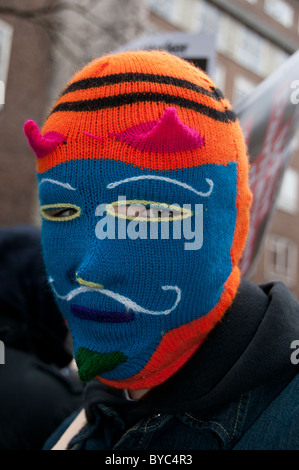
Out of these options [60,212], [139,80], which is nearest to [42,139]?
[60,212]

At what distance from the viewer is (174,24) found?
42.2ft

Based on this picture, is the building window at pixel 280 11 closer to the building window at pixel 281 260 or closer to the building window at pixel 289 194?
the building window at pixel 289 194

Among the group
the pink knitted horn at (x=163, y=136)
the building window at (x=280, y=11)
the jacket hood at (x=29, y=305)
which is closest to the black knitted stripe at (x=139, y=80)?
the pink knitted horn at (x=163, y=136)

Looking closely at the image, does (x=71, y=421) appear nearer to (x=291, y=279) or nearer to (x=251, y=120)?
(x=251, y=120)

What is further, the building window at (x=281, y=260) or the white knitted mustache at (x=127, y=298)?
the building window at (x=281, y=260)

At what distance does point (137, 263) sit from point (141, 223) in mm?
108

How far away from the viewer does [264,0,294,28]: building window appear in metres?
15.3

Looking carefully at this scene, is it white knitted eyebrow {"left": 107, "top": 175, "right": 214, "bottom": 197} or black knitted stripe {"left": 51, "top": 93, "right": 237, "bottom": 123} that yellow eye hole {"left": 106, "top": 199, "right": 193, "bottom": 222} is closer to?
white knitted eyebrow {"left": 107, "top": 175, "right": 214, "bottom": 197}

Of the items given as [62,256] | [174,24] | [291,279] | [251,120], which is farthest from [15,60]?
[291,279]

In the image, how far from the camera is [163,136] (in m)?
1.35

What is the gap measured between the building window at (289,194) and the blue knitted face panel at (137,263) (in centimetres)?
1358

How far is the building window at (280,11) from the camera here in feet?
50.1

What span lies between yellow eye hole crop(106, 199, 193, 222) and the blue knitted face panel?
1 cm

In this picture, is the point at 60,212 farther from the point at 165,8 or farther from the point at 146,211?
the point at 165,8
